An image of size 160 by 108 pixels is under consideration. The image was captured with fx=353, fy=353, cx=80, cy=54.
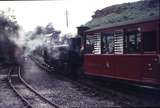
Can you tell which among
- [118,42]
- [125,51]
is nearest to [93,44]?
[118,42]

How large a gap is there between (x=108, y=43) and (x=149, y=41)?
297 cm

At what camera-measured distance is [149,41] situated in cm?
1173

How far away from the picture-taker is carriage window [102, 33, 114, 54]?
1416 centimetres

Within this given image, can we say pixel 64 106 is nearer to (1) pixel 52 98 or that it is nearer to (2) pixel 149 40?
(1) pixel 52 98

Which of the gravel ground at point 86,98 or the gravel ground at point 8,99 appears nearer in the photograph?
the gravel ground at point 86,98

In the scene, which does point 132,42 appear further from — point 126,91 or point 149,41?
point 126,91

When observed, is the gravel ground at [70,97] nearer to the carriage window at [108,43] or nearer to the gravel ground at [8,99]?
the gravel ground at [8,99]

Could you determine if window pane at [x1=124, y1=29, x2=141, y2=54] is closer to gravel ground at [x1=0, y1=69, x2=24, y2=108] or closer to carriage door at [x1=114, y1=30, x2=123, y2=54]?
carriage door at [x1=114, y1=30, x2=123, y2=54]

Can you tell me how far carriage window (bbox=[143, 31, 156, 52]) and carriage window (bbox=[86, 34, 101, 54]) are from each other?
3.59m

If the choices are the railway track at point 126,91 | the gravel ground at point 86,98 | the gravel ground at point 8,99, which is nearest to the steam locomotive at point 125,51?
the railway track at point 126,91

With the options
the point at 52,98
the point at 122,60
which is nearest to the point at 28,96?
the point at 52,98

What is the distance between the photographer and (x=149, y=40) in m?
11.8

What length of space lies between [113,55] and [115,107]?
3.27 m

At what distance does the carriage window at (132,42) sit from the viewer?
12211 mm
